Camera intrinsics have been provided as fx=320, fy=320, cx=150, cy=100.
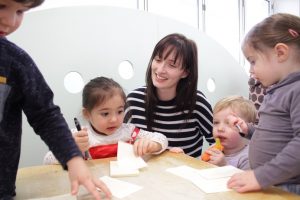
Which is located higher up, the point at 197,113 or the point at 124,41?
the point at 124,41

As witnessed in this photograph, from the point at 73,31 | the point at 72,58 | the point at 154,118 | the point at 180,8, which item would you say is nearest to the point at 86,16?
the point at 73,31

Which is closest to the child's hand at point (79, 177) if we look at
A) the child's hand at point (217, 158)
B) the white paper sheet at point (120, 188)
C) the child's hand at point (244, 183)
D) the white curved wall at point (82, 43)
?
the white paper sheet at point (120, 188)

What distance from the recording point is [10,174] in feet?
2.19

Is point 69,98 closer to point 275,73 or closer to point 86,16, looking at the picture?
point 86,16

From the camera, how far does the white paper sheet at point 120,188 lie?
0.67 m

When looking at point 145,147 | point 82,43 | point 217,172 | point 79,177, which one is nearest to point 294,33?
point 217,172

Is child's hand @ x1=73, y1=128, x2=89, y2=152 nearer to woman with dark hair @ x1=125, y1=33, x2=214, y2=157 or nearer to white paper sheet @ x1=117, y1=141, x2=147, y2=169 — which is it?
white paper sheet @ x1=117, y1=141, x2=147, y2=169

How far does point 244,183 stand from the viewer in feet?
2.24

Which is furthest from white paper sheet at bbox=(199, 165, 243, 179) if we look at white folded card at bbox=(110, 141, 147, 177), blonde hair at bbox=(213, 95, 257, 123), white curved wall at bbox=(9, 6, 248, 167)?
white curved wall at bbox=(9, 6, 248, 167)

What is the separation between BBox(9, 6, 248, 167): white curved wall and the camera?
128 centimetres

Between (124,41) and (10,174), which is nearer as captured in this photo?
(10,174)

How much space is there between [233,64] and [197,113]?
75 cm

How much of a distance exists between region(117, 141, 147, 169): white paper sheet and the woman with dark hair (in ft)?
1.35

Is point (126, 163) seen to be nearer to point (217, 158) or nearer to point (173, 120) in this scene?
point (217, 158)
